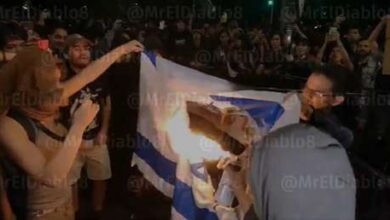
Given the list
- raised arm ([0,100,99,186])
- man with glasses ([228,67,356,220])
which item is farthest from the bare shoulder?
man with glasses ([228,67,356,220])

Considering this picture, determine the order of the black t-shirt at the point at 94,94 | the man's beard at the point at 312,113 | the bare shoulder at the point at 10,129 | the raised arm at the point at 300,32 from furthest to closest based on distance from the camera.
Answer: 1. the raised arm at the point at 300,32
2. the black t-shirt at the point at 94,94
3. the man's beard at the point at 312,113
4. the bare shoulder at the point at 10,129

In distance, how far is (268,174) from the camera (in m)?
2.46

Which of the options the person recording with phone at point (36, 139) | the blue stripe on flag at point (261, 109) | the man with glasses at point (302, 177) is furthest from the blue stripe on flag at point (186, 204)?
the man with glasses at point (302, 177)

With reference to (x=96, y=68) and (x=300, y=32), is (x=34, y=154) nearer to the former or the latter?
(x=96, y=68)

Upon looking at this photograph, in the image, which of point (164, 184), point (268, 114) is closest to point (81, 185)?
point (164, 184)

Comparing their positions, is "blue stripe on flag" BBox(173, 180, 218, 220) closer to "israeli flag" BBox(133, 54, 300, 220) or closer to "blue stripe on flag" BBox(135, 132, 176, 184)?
"israeli flag" BBox(133, 54, 300, 220)

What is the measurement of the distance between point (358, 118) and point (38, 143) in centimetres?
457

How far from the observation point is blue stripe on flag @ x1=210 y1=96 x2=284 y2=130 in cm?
406

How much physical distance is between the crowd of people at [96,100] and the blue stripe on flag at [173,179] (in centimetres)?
44

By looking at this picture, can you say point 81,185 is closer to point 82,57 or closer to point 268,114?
point 82,57

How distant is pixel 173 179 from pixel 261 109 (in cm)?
78

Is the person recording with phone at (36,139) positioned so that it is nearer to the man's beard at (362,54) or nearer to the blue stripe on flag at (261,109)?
the blue stripe on flag at (261,109)

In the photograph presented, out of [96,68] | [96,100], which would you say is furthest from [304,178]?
[96,100]

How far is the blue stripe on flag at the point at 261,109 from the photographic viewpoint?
4062mm
